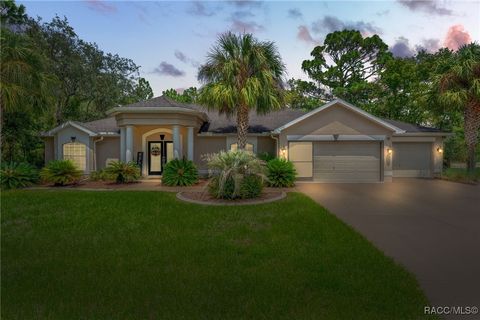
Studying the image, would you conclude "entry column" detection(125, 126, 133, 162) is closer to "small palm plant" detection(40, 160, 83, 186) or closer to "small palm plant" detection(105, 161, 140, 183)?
"small palm plant" detection(105, 161, 140, 183)

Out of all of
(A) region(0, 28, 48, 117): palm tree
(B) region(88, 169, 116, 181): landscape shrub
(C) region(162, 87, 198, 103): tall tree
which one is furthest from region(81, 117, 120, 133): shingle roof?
(C) region(162, 87, 198, 103): tall tree

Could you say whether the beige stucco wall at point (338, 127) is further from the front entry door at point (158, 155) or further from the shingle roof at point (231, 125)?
the front entry door at point (158, 155)

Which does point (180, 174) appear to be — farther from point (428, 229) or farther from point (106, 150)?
point (428, 229)

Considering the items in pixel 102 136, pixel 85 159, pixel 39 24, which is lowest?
pixel 85 159

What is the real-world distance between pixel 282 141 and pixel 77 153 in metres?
12.9

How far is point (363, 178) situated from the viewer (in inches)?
647

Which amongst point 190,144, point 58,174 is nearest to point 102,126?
point 58,174

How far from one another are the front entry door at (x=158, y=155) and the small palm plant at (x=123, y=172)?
329 cm

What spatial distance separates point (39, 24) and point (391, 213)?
28.7m

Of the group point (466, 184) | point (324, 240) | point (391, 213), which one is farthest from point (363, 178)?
point (324, 240)

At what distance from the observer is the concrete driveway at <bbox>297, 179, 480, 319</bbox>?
167 inches

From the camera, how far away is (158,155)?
18.2 m

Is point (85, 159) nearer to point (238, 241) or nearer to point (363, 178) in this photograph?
point (238, 241)

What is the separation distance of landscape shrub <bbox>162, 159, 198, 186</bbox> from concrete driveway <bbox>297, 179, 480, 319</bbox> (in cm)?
581
